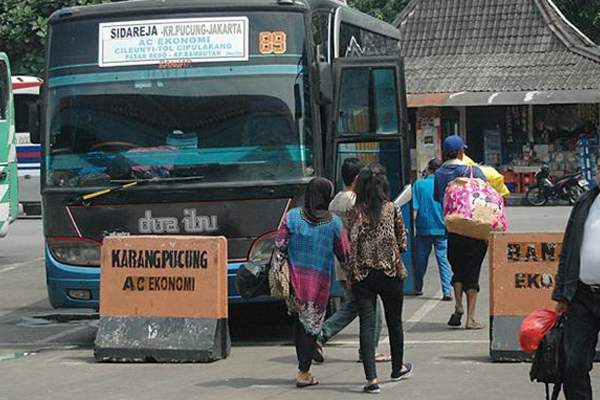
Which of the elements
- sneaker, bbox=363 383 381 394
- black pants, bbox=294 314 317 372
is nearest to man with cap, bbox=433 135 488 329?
black pants, bbox=294 314 317 372

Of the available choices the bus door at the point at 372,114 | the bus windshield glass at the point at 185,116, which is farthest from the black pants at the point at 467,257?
the bus windshield glass at the point at 185,116

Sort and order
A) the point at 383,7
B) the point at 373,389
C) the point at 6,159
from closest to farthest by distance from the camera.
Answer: the point at 373,389
the point at 6,159
the point at 383,7

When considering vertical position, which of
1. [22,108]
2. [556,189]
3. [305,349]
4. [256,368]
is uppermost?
[22,108]

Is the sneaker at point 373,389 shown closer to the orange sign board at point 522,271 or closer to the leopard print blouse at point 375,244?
the leopard print blouse at point 375,244

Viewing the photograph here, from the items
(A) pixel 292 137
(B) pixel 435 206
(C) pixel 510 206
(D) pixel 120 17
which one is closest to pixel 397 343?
(A) pixel 292 137

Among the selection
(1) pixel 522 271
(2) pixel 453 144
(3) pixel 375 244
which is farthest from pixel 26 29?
(3) pixel 375 244

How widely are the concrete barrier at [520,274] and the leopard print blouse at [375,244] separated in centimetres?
137

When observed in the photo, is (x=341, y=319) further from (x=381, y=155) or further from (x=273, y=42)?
(x=381, y=155)

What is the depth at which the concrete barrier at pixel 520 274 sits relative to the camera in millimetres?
10523

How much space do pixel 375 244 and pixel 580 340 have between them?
2472mm

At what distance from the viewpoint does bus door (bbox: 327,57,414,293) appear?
12.1 metres

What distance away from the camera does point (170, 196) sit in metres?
11.7

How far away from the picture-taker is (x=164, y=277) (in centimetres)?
1112

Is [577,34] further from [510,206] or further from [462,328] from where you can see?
[462,328]
